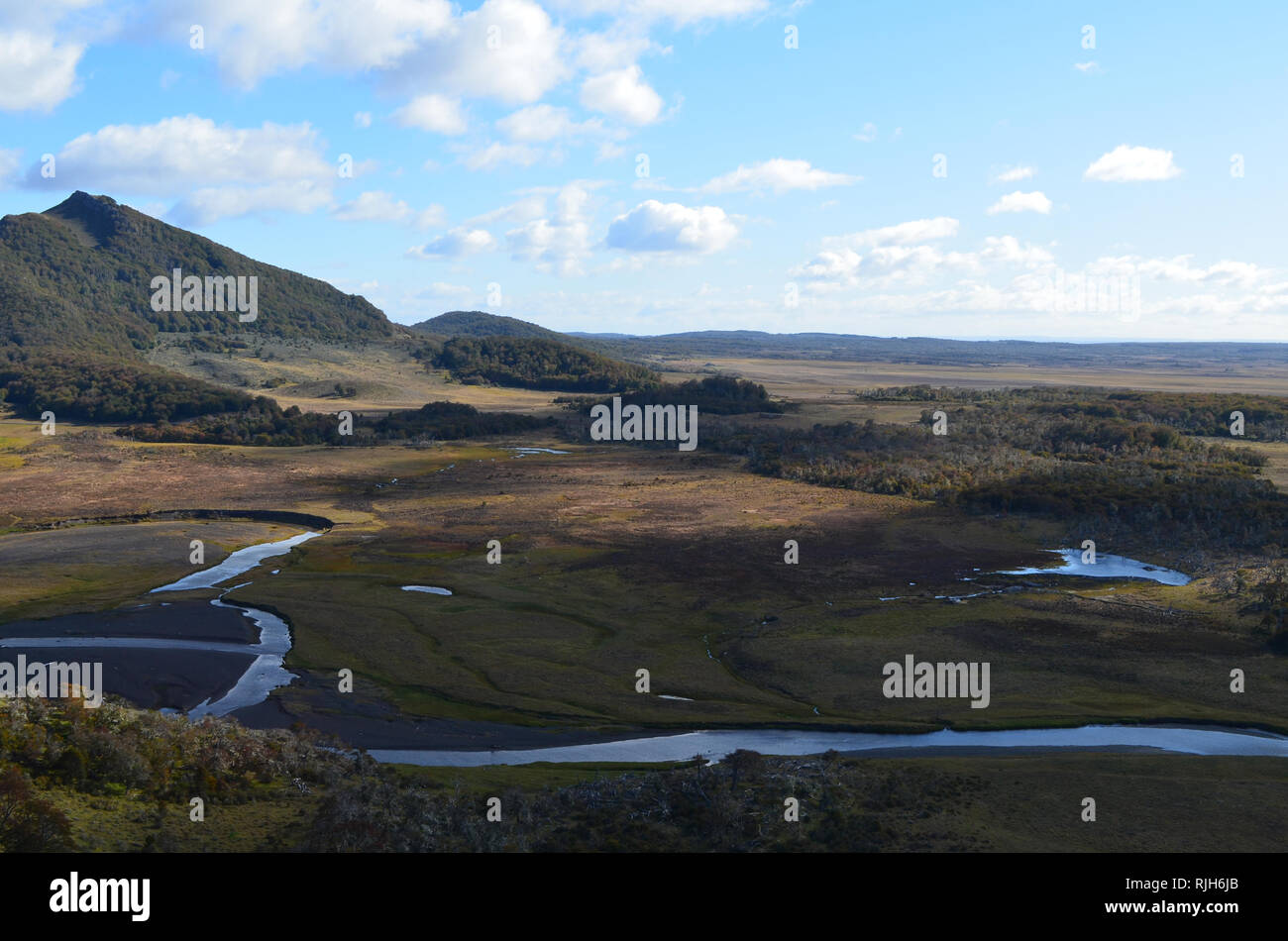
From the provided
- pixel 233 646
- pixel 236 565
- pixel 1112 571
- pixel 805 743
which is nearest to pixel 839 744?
pixel 805 743

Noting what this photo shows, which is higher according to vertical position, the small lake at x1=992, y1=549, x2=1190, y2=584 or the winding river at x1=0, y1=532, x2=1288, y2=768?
the small lake at x1=992, y1=549, x2=1190, y2=584

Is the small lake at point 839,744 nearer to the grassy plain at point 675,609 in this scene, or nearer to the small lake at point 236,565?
the grassy plain at point 675,609

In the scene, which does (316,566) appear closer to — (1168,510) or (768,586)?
(768,586)

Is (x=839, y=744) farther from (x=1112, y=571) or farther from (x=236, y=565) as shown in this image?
(x=236, y=565)

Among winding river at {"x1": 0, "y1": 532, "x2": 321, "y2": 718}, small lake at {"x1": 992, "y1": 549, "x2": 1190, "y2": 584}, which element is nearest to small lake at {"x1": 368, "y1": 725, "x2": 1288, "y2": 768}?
winding river at {"x1": 0, "y1": 532, "x2": 321, "y2": 718}

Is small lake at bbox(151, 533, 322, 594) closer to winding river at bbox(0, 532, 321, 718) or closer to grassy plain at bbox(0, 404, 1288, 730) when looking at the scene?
winding river at bbox(0, 532, 321, 718)

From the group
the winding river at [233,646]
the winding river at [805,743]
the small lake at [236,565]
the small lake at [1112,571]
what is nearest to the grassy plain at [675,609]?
the winding river at [805,743]
